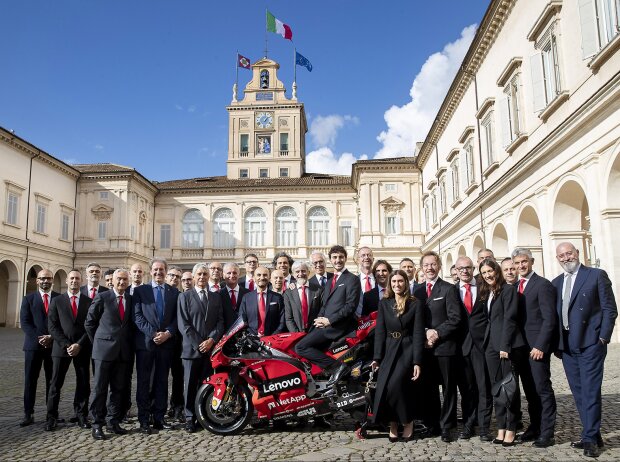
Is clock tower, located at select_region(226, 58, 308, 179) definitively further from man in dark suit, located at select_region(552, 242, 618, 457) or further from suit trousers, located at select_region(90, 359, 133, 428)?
man in dark suit, located at select_region(552, 242, 618, 457)

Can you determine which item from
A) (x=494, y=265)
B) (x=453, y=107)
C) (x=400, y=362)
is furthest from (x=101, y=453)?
(x=453, y=107)

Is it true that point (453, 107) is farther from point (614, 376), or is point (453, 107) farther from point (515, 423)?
point (515, 423)

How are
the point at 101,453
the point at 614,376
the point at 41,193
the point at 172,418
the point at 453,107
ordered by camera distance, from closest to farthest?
the point at 101,453, the point at 172,418, the point at 614,376, the point at 453,107, the point at 41,193

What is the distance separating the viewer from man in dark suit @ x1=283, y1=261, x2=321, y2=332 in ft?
21.7

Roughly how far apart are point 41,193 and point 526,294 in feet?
107

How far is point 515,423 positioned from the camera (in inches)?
208

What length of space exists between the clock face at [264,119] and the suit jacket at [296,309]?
42.7m

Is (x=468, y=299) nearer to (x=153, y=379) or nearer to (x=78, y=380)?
(x=153, y=379)

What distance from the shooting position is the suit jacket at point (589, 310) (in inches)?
197

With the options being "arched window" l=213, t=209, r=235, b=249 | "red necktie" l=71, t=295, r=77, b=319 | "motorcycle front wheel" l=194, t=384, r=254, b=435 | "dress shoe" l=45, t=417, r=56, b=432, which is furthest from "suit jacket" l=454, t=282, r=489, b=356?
"arched window" l=213, t=209, r=235, b=249

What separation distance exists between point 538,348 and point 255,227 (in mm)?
35623

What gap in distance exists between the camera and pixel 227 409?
5926mm

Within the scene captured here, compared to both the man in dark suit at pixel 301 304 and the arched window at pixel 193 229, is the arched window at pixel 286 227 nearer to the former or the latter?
the arched window at pixel 193 229

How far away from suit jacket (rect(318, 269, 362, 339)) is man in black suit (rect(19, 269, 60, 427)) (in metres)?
3.49
